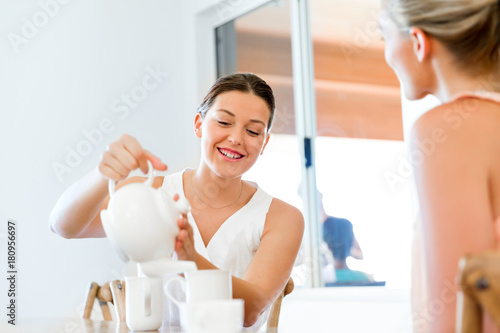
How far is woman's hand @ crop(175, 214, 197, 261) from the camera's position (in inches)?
41.3

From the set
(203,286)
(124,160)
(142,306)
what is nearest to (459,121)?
(203,286)

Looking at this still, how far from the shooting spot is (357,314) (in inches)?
108

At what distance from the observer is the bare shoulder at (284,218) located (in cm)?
169

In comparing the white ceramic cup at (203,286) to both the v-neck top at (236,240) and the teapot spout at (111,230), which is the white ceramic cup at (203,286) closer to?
the teapot spout at (111,230)

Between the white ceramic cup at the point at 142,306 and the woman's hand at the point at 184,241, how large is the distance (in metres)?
0.09

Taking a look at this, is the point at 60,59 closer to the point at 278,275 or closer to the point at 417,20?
the point at 278,275

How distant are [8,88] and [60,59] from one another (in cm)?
36

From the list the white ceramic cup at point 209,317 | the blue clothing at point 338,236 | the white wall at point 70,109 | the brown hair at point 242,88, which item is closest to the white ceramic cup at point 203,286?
the white ceramic cup at point 209,317

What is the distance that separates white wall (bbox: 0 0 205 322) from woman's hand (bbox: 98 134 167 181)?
7.63ft

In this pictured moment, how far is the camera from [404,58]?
Result: 0.99 m

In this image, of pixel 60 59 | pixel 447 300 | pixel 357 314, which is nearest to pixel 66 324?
pixel 447 300

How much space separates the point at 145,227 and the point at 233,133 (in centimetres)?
72

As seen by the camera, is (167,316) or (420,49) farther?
(167,316)

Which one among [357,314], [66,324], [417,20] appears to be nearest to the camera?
[417,20]
